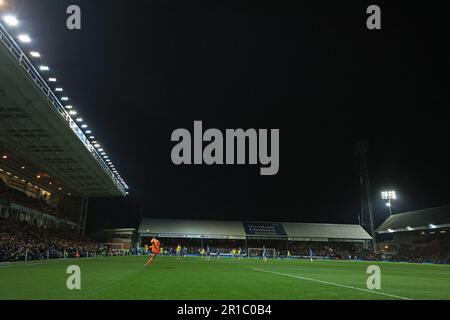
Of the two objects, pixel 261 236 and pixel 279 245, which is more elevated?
pixel 261 236

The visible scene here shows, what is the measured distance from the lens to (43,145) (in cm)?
4262

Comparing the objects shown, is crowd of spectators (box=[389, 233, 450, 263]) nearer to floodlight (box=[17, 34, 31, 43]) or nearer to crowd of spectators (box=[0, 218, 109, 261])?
crowd of spectators (box=[0, 218, 109, 261])

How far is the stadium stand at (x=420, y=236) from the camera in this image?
59688mm

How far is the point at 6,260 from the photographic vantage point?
27.0 meters

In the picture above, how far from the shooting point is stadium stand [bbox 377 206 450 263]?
5969cm

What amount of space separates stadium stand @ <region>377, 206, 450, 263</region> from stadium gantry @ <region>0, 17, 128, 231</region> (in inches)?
2076

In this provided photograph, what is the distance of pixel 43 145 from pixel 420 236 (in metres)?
67.6

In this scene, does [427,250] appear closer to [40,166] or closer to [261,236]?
[261,236]

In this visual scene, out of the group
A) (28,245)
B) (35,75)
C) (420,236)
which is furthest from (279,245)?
(35,75)

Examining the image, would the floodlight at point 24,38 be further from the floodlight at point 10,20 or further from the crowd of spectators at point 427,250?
the crowd of spectators at point 427,250

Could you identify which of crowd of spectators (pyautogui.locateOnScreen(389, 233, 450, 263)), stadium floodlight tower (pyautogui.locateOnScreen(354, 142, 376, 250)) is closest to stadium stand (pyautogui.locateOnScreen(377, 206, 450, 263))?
crowd of spectators (pyautogui.locateOnScreen(389, 233, 450, 263))

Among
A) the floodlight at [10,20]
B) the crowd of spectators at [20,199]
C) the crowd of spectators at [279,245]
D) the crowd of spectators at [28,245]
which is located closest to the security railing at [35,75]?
the floodlight at [10,20]

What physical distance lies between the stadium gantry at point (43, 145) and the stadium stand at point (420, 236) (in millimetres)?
52719

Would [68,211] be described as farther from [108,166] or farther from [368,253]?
[368,253]
